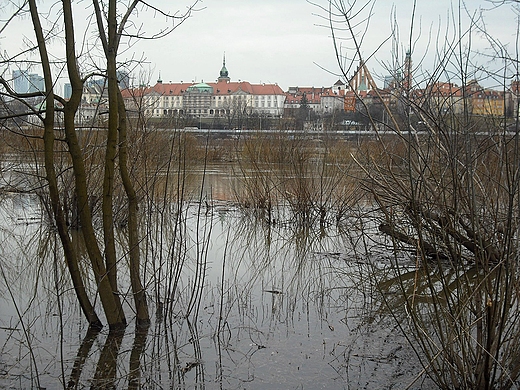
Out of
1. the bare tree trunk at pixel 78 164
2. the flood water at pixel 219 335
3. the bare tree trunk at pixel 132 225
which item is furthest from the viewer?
the bare tree trunk at pixel 132 225

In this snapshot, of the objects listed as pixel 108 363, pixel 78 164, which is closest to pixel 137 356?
pixel 108 363

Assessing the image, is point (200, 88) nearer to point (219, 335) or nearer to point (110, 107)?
point (219, 335)

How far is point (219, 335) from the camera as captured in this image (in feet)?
16.9

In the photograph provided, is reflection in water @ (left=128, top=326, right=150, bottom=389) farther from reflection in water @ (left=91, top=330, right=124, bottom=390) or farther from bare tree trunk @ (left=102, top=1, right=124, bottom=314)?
bare tree trunk @ (left=102, top=1, right=124, bottom=314)

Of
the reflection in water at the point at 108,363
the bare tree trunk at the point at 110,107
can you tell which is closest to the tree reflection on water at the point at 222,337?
the reflection in water at the point at 108,363

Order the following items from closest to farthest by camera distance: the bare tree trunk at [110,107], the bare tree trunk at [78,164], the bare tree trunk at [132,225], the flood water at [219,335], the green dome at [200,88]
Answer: the flood water at [219,335] < the bare tree trunk at [78,164] < the bare tree trunk at [110,107] < the bare tree trunk at [132,225] < the green dome at [200,88]

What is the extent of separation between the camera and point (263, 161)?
1280cm

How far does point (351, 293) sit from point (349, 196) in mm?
5863

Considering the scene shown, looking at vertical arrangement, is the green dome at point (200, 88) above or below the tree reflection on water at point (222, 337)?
above

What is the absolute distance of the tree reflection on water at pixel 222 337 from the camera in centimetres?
426

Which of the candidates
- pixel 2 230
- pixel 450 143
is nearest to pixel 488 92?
pixel 450 143

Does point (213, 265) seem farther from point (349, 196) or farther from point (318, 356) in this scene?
point (349, 196)

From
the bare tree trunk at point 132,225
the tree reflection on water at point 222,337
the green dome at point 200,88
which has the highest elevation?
the green dome at point 200,88

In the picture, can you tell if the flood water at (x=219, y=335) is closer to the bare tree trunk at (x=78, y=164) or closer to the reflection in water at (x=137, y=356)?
the reflection in water at (x=137, y=356)
